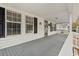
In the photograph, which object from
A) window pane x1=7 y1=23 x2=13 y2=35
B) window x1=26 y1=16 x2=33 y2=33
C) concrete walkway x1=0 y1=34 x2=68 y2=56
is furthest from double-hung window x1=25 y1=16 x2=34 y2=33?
window pane x1=7 y1=23 x2=13 y2=35

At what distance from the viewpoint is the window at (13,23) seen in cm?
682

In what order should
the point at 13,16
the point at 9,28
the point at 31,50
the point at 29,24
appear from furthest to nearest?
the point at 29,24 → the point at 13,16 → the point at 9,28 → the point at 31,50

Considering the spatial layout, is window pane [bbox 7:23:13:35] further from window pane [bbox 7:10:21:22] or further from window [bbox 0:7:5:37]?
window [bbox 0:7:5:37]

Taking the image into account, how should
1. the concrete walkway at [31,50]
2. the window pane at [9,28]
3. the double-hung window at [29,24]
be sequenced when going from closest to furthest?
the concrete walkway at [31,50], the window pane at [9,28], the double-hung window at [29,24]

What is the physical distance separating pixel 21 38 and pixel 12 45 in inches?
43.5

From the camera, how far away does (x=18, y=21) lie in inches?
309

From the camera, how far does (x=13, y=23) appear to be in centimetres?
736

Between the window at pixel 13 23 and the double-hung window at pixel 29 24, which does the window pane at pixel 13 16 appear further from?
the double-hung window at pixel 29 24

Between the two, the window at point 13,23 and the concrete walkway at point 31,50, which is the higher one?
the window at point 13,23

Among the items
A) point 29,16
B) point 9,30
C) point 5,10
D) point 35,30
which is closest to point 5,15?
point 5,10

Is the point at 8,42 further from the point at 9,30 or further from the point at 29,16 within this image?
the point at 29,16

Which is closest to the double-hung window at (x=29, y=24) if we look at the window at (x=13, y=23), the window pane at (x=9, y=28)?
the window at (x=13, y=23)

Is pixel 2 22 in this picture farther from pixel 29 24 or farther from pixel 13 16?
pixel 29 24

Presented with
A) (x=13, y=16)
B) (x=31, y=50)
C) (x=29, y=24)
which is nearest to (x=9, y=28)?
(x=13, y=16)
